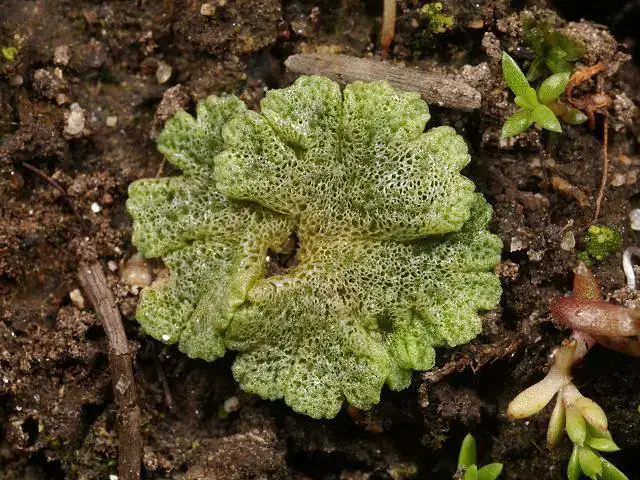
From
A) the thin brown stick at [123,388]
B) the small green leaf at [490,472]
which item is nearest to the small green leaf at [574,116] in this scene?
the small green leaf at [490,472]

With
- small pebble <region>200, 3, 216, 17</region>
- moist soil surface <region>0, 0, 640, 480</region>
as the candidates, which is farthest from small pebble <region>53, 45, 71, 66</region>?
small pebble <region>200, 3, 216, 17</region>

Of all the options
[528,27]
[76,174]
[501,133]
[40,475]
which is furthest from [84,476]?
[528,27]

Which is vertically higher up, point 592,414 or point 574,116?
point 574,116

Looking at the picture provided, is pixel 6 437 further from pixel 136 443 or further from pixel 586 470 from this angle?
pixel 586 470

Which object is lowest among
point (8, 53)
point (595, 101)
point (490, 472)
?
point (490, 472)

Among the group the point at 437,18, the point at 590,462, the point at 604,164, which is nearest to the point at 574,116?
the point at 604,164

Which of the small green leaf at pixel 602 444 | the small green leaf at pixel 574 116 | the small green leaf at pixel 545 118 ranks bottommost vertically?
the small green leaf at pixel 602 444

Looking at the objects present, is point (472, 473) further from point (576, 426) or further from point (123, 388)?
point (123, 388)

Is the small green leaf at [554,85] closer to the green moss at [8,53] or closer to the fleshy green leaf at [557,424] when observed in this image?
the fleshy green leaf at [557,424]
